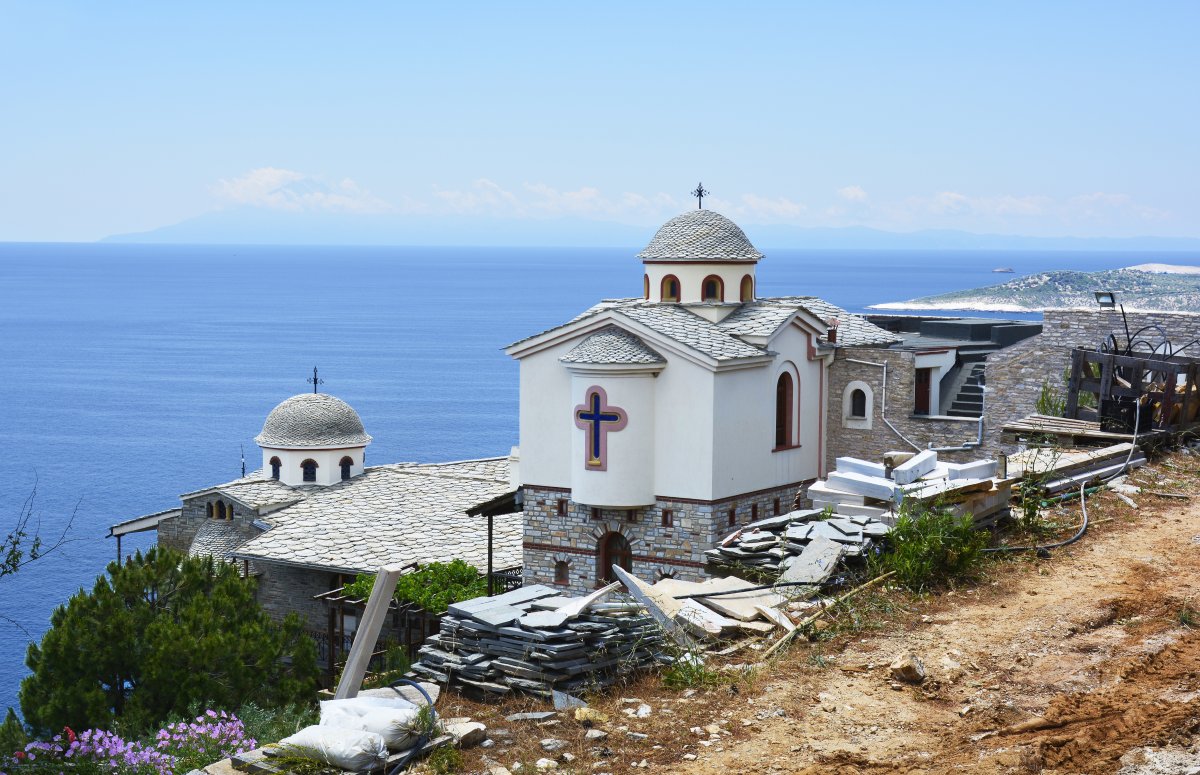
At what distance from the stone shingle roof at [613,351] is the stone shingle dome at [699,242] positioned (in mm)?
3606

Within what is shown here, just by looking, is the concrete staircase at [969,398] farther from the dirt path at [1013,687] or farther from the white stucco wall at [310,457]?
the dirt path at [1013,687]

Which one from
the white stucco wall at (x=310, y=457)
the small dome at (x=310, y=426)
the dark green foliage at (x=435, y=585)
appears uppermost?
the small dome at (x=310, y=426)

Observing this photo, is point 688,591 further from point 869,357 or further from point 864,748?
point 869,357

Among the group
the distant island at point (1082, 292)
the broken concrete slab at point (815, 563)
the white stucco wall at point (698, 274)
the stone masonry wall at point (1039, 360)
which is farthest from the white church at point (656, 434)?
the distant island at point (1082, 292)

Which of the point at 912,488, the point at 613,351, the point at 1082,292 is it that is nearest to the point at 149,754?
the point at 912,488

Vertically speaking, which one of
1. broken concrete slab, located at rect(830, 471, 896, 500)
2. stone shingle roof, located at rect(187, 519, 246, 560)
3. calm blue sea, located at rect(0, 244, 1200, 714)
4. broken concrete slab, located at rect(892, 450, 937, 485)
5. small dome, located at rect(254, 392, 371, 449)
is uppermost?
broken concrete slab, located at rect(892, 450, 937, 485)

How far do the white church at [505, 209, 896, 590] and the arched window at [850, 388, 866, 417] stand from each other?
134 cm

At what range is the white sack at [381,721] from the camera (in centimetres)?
970

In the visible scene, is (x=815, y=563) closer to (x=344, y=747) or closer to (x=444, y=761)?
(x=444, y=761)

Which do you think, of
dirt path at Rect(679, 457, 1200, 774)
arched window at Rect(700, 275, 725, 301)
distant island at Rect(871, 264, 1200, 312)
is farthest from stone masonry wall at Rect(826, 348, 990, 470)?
distant island at Rect(871, 264, 1200, 312)

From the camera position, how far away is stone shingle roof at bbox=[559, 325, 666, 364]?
86.6ft

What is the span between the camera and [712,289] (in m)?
30.1

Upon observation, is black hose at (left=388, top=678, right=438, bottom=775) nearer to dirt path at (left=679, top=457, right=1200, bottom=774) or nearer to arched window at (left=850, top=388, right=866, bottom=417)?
dirt path at (left=679, top=457, right=1200, bottom=774)

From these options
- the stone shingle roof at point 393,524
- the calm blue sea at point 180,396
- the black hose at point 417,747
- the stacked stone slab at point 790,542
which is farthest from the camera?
the calm blue sea at point 180,396
